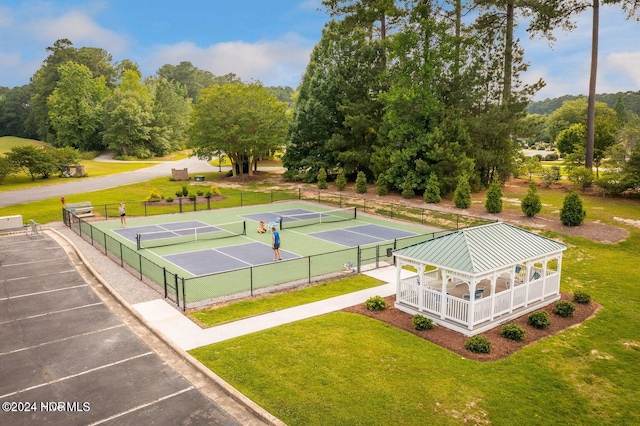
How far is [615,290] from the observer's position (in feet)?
57.3

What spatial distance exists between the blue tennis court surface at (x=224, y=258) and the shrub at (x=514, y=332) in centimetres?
1123

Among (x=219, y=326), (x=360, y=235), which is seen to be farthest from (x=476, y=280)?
(x=360, y=235)

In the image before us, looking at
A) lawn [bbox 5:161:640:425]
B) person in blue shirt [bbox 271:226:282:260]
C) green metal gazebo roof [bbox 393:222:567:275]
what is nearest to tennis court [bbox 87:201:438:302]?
person in blue shirt [bbox 271:226:282:260]

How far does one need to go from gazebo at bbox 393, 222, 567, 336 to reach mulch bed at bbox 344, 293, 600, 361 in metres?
0.32

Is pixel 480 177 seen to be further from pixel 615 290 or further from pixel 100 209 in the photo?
pixel 100 209

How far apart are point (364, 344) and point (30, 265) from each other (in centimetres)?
1661

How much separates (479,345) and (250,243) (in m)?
15.4

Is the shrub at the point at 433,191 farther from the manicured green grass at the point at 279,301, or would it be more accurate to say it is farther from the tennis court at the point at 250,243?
the manicured green grass at the point at 279,301

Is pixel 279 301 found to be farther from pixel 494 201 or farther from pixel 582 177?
pixel 582 177

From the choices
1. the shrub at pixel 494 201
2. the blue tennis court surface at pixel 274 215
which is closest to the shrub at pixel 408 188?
the shrub at pixel 494 201

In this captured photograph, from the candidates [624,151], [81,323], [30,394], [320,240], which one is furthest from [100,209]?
[624,151]

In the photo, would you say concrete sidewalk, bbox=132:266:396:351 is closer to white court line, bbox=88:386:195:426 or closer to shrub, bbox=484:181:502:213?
white court line, bbox=88:386:195:426

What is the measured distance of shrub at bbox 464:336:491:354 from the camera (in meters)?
12.0

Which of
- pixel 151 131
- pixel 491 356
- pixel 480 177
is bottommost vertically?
pixel 491 356
